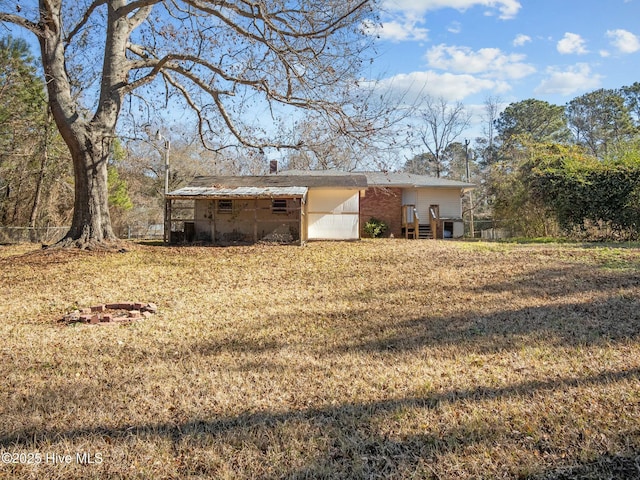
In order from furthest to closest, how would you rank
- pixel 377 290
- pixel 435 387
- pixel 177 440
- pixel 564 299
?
pixel 377 290 → pixel 564 299 → pixel 435 387 → pixel 177 440

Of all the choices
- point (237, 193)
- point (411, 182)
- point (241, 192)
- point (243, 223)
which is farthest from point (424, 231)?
point (237, 193)

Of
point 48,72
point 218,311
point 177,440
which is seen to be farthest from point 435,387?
point 48,72

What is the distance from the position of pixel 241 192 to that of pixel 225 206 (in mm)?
1875

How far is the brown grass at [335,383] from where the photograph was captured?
2.30 meters

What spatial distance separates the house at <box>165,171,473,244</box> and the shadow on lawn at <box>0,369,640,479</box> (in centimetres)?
1252

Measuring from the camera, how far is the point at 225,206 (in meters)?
17.7

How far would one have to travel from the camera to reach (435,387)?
3.28 metres

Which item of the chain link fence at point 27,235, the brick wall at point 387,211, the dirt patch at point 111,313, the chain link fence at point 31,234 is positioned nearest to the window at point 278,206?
the brick wall at point 387,211

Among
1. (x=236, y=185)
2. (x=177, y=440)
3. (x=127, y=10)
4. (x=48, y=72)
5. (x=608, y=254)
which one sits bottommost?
(x=177, y=440)

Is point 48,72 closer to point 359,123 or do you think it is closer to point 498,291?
point 359,123

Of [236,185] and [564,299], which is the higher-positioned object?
[236,185]

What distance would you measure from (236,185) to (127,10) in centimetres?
783

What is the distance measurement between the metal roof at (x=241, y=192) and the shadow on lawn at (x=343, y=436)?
12694 mm

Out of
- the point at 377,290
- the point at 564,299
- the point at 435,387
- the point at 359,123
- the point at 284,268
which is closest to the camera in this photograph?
the point at 435,387
